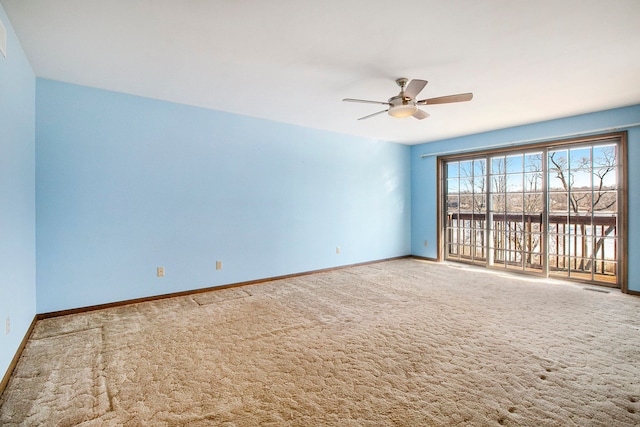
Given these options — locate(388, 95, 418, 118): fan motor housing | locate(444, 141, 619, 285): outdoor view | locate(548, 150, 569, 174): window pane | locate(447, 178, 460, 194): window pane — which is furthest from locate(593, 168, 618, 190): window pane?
locate(388, 95, 418, 118): fan motor housing

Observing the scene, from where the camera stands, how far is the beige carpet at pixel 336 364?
1.73 metres

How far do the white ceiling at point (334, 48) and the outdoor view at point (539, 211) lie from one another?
3.65 ft

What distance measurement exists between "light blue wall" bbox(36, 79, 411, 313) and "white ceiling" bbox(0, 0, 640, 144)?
38 cm

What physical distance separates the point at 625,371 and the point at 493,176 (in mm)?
3925

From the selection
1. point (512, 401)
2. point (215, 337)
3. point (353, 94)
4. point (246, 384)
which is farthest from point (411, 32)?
point (215, 337)

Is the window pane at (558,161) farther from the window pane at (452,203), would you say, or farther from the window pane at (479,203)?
the window pane at (452,203)

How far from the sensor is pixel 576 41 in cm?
239

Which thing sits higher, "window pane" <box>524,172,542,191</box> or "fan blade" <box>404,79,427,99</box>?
"fan blade" <box>404,79,427,99</box>

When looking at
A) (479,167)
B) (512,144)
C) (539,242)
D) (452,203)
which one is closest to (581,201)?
(539,242)

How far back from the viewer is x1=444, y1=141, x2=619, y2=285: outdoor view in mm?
4461

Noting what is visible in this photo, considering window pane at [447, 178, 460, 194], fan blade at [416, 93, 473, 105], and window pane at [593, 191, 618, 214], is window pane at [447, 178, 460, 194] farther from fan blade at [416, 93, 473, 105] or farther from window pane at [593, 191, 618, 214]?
fan blade at [416, 93, 473, 105]

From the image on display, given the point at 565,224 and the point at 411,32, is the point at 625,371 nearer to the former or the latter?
the point at 411,32

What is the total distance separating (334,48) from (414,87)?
0.82m

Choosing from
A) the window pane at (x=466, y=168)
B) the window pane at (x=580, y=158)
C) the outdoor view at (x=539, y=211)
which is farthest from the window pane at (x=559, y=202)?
the window pane at (x=466, y=168)
